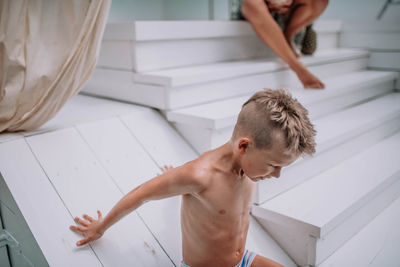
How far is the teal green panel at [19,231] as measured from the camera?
949 millimetres

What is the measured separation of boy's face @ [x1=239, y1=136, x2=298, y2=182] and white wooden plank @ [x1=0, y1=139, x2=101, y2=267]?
46cm

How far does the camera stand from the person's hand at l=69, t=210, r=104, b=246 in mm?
924

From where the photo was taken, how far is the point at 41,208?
3.16 ft

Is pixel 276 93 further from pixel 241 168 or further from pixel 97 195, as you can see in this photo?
pixel 97 195

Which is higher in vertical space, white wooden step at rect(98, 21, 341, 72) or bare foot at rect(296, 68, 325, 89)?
white wooden step at rect(98, 21, 341, 72)

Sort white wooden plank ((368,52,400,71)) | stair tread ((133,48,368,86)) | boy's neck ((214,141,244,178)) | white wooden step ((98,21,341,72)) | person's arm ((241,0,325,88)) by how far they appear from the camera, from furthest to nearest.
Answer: white wooden plank ((368,52,400,71))
person's arm ((241,0,325,88))
white wooden step ((98,21,341,72))
stair tread ((133,48,368,86))
boy's neck ((214,141,244,178))

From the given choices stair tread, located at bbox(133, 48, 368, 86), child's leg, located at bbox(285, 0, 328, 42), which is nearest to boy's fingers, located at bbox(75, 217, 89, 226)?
stair tread, located at bbox(133, 48, 368, 86)

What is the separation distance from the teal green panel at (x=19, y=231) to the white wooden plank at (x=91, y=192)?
0.11 meters

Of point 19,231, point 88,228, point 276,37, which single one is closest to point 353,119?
point 276,37

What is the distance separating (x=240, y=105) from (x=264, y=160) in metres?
0.72

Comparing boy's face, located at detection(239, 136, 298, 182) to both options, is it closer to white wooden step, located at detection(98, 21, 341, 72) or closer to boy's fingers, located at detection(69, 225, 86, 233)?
boy's fingers, located at detection(69, 225, 86, 233)

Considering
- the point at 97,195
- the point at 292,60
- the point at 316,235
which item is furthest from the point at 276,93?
the point at 292,60

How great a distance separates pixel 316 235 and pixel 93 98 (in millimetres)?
1177

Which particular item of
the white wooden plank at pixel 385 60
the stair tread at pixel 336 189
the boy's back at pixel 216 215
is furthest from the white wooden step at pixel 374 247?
the white wooden plank at pixel 385 60
